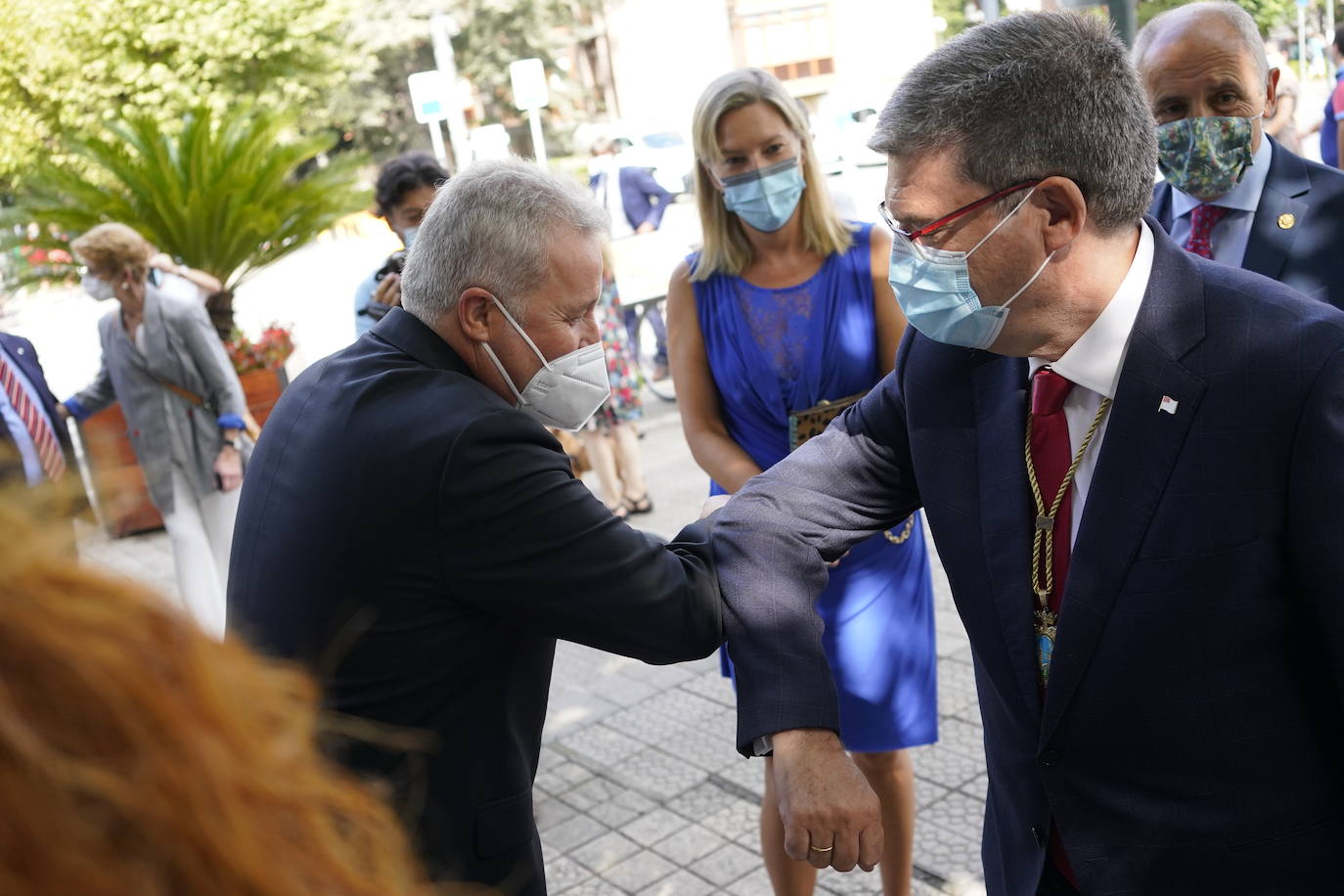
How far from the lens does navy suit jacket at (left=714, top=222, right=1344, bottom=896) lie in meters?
1.65

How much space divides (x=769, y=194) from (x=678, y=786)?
7.22 ft

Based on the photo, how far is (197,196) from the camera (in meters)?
8.56

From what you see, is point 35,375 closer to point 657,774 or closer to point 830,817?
point 657,774

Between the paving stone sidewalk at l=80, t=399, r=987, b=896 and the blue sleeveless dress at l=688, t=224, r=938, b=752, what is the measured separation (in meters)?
0.64

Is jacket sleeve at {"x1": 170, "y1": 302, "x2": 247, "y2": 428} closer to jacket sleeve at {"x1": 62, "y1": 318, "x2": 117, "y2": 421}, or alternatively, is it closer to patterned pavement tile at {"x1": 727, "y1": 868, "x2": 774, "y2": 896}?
jacket sleeve at {"x1": 62, "y1": 318, "x2": 117, "y2": 421}

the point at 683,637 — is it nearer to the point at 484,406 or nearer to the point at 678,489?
the point at 484,406

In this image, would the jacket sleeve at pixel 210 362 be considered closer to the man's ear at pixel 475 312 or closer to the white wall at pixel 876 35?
the man's ear at pixel 475 312

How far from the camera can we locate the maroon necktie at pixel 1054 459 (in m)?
1.91

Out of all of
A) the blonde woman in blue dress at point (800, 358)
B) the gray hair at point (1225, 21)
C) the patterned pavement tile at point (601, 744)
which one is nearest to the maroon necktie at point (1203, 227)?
the gray hair at point (1225, 21)

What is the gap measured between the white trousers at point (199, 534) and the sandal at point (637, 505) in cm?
268

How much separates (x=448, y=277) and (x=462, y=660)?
26.2 inches

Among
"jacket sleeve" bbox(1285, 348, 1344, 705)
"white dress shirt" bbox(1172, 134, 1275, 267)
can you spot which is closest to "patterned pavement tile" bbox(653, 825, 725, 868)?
"white dress shirt" bbox(1172, 134, 1275, 267)

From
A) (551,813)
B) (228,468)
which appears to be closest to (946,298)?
(551,813)

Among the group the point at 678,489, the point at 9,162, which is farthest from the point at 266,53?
the point at 678,489
